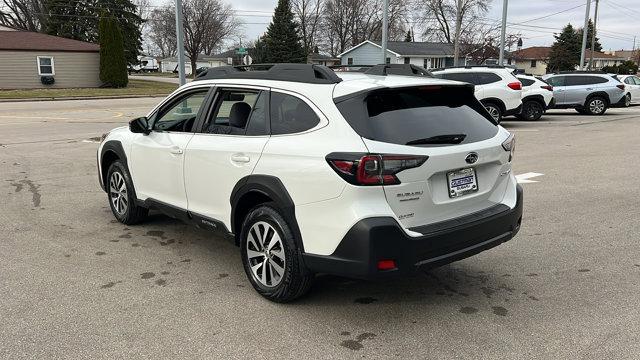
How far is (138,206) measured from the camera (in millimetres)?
5750

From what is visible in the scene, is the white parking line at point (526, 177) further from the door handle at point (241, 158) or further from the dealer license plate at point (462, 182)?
the door handle at point (241, 158)

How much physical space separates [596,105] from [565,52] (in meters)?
62.0

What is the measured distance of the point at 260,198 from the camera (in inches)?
158

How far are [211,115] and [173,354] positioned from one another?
2.09 metres

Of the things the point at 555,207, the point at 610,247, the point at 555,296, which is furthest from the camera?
the point at 555,207

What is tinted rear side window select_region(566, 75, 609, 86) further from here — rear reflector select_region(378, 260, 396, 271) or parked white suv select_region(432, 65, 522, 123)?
rear reflector select_region(378, 260, 396, 271)

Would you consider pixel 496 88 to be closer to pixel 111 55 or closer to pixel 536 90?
pixel 536 90

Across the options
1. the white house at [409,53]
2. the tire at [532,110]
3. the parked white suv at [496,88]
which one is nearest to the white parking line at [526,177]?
the parked white suv at [496,88]

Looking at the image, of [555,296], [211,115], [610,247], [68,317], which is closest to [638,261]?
[610,247]

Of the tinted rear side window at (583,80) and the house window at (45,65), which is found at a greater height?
the house window at (45,65)

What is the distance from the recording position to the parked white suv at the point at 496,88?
15.6 m

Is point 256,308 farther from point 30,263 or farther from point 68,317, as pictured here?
point 30,263

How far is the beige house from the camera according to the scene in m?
35.8

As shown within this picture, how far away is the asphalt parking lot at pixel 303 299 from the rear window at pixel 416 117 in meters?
1.26
